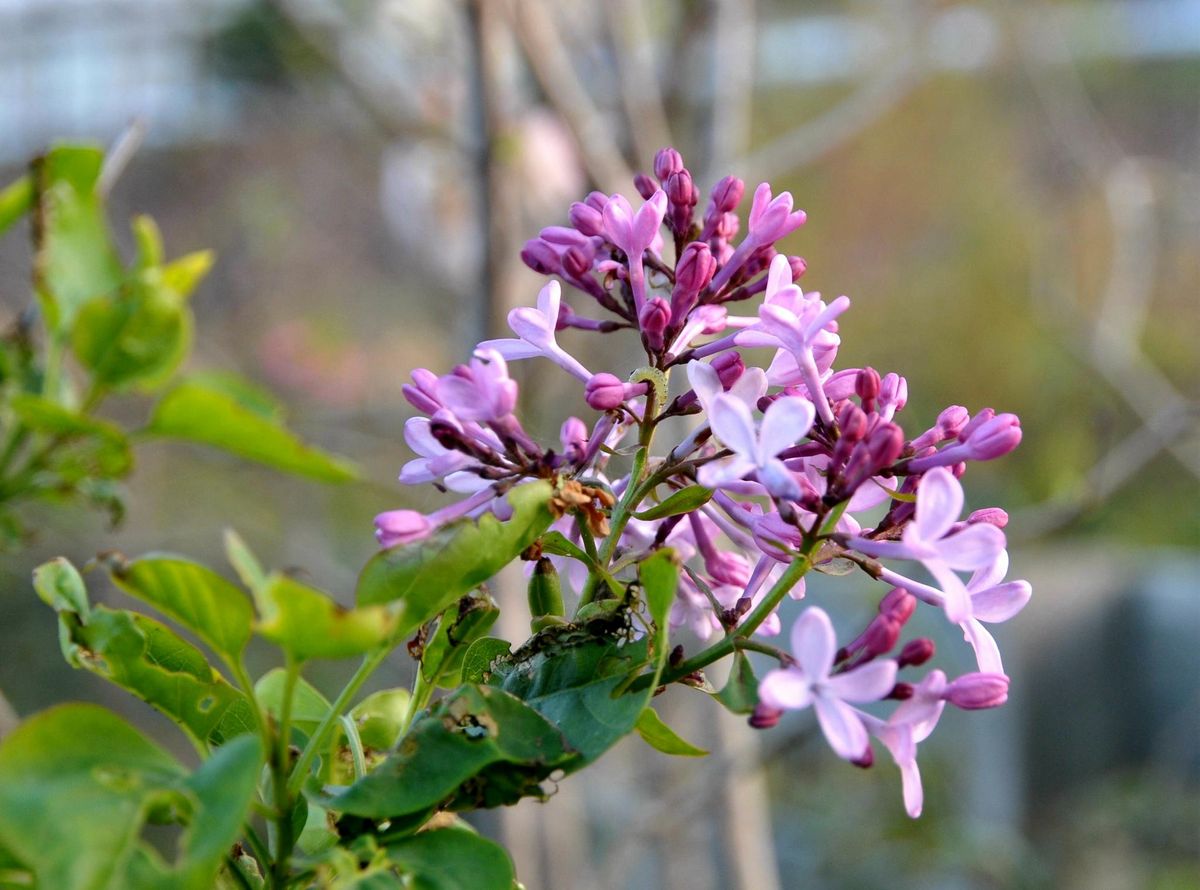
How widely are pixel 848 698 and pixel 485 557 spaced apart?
0.14m

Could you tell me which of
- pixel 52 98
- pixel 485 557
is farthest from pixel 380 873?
pixel 52 98

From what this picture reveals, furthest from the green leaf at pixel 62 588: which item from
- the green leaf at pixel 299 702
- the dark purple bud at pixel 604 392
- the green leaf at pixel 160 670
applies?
the dark purple bud at pixel 604 392

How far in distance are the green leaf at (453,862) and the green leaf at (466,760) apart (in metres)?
0.01

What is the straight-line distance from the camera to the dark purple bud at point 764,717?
1.31 feet

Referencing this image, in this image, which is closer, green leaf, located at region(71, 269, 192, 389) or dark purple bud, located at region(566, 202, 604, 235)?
dark purple bud, located at region(566, 202, 604, 235)

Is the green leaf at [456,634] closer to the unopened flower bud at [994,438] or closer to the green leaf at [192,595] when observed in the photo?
the green leaf at [192,595]

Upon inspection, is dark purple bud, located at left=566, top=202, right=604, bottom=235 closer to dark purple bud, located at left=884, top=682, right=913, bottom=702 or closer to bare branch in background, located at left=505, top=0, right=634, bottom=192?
dark purple bud, located at left=884, top=682, right=913, bottom=702

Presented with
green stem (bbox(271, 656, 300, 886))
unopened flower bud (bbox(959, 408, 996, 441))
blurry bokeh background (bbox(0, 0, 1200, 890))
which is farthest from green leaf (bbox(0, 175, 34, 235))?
unopened flower bud (bbox(959, 408, 996, 441))

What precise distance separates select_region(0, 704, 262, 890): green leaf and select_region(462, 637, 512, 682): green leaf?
16cm

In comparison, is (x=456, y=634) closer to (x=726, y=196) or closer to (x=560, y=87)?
(x=726, y=196)

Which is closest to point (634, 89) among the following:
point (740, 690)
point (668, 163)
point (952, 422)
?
point (668, 163)

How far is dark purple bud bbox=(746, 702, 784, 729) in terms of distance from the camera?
0.40 meters

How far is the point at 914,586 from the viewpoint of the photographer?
1.66 feet

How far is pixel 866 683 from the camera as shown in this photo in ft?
1.35
